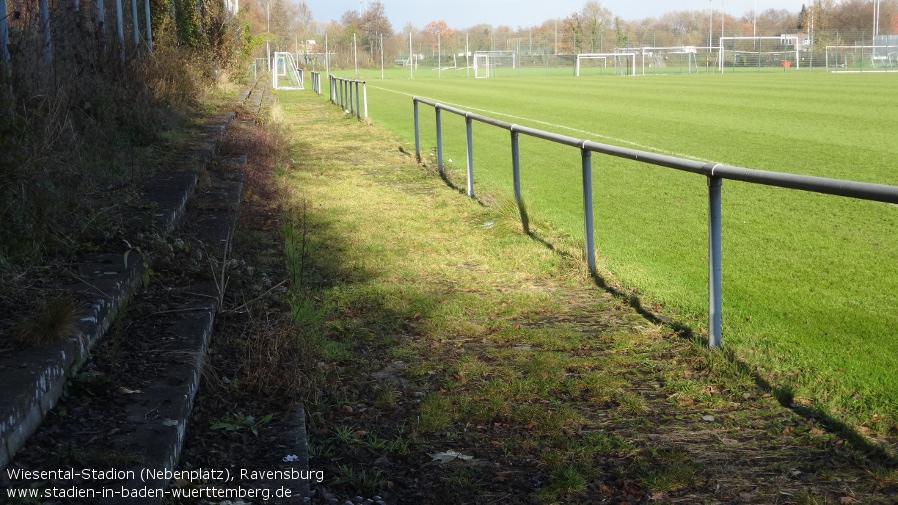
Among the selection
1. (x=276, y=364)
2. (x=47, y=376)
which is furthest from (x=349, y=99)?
(x=47, y=376)

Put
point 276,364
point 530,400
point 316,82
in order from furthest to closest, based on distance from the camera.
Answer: point 316,82 → point 530,400 → point 276,364

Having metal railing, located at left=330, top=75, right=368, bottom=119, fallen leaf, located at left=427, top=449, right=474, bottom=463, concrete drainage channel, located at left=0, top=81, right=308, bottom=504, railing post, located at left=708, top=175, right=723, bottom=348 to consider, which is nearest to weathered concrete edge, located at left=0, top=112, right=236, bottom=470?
concrete drainage channel, located at left=0, top=81, right=308, bottom=504

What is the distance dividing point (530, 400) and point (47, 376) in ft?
6.42

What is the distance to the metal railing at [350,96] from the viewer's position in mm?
23062

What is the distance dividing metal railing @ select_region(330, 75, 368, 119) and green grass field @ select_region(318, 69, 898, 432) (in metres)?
5.08

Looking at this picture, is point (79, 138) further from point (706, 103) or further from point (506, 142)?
point (706, 103)

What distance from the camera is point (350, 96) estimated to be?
984 inches

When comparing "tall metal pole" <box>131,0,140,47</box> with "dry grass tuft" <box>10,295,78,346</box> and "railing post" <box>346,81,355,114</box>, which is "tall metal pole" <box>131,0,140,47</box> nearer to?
"railing post" <box>346,81,355,114</box>

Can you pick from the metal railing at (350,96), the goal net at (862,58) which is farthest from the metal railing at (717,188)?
the goal net at (862,58)

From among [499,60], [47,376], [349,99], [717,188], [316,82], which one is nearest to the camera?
[47,376]

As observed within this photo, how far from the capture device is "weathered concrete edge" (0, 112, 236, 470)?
108 inches

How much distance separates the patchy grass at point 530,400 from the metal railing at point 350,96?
16412mm

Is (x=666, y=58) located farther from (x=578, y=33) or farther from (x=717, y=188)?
(x=717, y=188)

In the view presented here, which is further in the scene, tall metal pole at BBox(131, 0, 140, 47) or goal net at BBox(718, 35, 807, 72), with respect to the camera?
goal net at BBox(718, 35, 807, 72)
